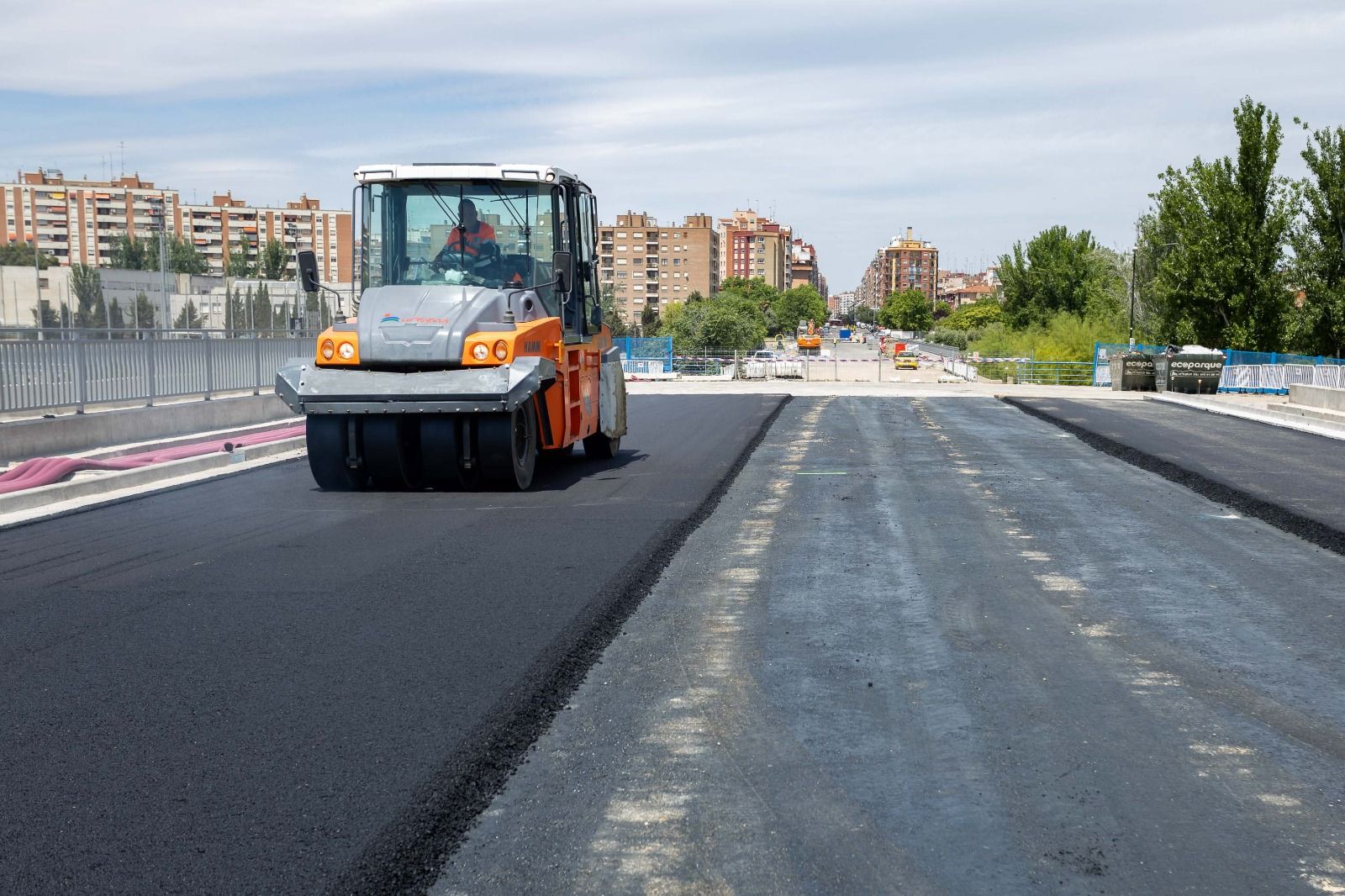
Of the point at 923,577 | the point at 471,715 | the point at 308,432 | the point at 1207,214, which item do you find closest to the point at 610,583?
the point at 923,577

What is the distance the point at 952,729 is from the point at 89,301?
64.5 feet

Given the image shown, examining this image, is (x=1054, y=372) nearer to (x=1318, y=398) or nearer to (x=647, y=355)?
(x=647, y=355)

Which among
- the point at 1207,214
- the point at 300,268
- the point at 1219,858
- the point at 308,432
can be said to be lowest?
the point at 1219,858

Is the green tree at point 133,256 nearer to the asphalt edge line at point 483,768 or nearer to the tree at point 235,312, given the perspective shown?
the tree at point 235,312

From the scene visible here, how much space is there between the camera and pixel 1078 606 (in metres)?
7.18

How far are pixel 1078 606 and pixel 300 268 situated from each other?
8.38m

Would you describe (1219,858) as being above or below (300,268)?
below

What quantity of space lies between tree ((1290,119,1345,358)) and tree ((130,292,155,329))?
38.4m

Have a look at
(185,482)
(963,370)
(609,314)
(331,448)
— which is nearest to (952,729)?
(331,448)

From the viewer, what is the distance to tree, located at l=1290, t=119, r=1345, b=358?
143 ft

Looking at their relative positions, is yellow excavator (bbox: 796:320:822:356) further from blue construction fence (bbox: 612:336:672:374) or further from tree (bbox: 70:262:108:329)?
tree (bbox: 70:262:108:329)

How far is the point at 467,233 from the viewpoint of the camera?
12555 millimetres

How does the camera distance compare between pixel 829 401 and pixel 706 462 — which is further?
pixel 829 401

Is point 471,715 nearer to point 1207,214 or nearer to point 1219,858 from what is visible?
point 1219,858
